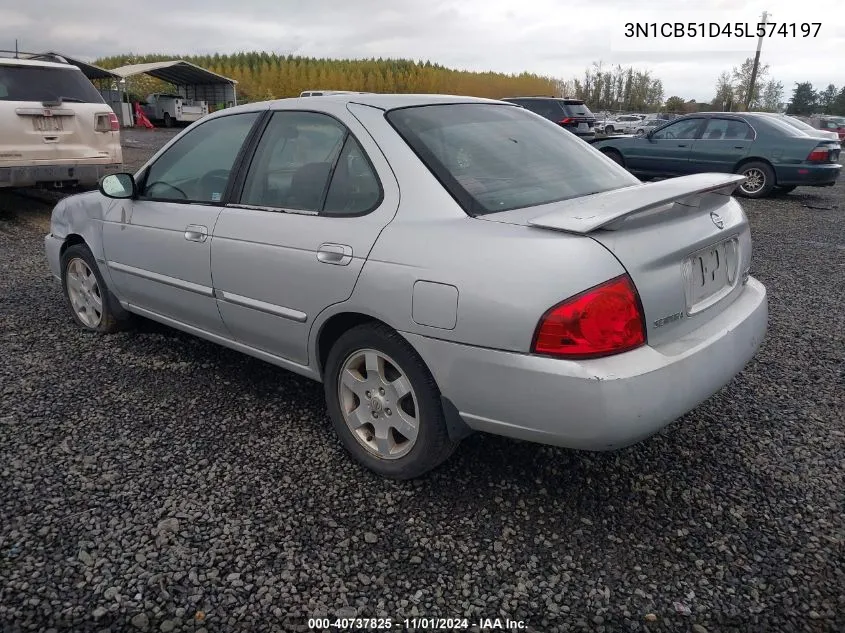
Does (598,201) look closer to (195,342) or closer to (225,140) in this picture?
(225,140)

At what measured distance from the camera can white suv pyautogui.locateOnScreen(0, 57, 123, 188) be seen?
7.70 metres

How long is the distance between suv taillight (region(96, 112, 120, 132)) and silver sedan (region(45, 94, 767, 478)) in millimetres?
5666

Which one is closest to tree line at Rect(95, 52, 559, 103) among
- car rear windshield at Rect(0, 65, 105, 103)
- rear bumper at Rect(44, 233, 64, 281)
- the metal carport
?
the metal carport

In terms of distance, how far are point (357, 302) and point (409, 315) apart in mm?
277

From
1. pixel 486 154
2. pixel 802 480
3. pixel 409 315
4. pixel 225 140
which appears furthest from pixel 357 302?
pixel 802 480

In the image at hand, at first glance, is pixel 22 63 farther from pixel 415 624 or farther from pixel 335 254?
pixel 415 624

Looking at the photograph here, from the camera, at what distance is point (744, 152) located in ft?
37.7

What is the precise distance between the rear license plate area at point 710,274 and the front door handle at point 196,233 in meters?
2.27

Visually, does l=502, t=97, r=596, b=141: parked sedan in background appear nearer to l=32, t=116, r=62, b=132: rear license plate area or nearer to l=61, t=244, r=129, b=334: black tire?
l=32, t=116, r=62, b=132: rear license plate area

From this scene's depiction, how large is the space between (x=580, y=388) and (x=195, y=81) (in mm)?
39047

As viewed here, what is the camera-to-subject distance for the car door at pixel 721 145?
11500mm

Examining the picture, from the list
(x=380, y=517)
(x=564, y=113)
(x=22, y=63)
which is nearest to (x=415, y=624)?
(x=380, y=517)

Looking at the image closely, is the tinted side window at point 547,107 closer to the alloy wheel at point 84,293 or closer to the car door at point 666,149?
the car door at point 666,149

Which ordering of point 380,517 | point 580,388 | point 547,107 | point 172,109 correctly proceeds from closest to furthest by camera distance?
point 580,388
point 380,517
point 547,107
point 172,109
